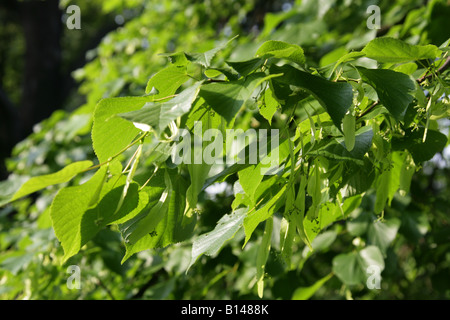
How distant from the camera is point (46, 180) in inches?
17.8

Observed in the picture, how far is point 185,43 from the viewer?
2.61 metres

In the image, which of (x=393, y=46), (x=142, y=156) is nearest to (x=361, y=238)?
(x=393, y=46)

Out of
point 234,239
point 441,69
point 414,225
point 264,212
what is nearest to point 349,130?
point 264,212

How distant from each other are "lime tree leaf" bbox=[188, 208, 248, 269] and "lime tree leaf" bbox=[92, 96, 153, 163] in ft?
0.50

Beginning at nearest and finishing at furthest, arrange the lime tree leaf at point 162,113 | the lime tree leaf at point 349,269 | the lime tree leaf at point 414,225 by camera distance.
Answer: the lime tree leaf at point 162,113 → the lime tree leaf at point 349,269 → the lime tree leaf at point 414,225

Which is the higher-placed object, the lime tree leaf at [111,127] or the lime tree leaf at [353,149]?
the lime tree leaf at [111,127]

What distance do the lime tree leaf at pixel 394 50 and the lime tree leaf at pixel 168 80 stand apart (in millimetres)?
216

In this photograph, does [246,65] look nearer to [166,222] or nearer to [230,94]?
[230,94]

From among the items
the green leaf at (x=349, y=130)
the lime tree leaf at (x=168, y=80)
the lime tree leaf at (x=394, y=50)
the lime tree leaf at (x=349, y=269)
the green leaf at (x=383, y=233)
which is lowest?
the lime tree leaf at (x=349, y=269)

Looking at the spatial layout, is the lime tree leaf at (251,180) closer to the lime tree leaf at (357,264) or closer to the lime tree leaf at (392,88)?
the lime tree leaf at (392,88)

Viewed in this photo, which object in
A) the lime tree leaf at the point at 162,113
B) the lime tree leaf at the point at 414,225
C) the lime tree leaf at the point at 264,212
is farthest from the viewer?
the lime tree leaf at the point at 414,225

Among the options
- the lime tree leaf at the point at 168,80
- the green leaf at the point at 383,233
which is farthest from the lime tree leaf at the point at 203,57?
the green leaf at the point at 383,233

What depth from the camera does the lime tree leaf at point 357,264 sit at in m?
1.16

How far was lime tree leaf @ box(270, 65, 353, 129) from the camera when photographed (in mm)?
450
